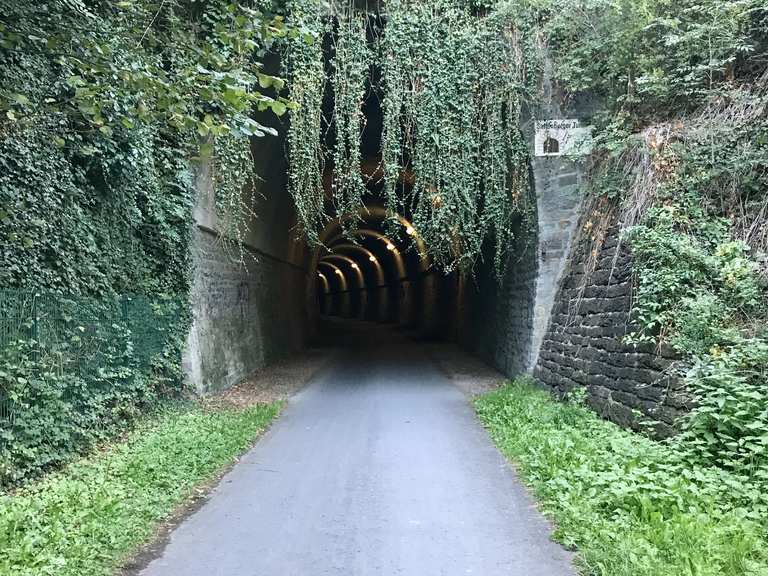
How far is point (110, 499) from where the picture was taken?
450cm

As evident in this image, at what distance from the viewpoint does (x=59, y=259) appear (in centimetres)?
607

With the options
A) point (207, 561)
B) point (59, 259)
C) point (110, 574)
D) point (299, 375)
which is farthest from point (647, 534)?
point (299, 375)

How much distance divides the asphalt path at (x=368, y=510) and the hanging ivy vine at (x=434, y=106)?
399cm

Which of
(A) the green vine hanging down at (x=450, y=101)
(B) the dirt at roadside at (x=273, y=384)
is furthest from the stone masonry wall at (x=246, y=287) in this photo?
(A) the green vine hanging down at (x=450, y=101)

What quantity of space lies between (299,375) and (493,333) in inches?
194

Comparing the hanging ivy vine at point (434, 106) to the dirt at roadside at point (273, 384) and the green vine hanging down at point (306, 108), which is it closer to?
the green vine hanging down at point (306, 108)

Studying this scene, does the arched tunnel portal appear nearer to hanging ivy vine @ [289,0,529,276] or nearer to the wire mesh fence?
hanging ivy vine @ [289,0,529,276]

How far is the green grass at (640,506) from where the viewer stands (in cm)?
330

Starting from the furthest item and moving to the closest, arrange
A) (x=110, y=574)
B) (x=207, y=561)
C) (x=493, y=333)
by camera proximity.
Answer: (x=493, y=333), (x=207, y=561), (x=110, y=574)

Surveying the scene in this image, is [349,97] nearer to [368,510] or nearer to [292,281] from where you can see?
[368,510]

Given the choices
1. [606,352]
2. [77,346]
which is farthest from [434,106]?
[77,346]

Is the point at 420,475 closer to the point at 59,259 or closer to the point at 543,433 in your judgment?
the point at 543,433

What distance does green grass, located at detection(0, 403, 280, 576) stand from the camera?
3.57 m

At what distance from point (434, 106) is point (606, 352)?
17.1 feet
